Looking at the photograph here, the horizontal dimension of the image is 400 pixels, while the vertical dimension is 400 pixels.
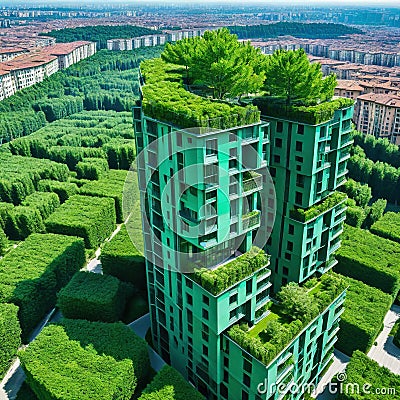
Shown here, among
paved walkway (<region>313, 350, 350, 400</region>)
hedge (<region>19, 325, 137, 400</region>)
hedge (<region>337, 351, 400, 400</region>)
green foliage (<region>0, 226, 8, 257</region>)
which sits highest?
hedge (<region>19, 325, 137, 400</region>)

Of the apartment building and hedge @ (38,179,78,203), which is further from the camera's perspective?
the apartment building

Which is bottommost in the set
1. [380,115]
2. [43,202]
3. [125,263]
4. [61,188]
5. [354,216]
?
[354,216]

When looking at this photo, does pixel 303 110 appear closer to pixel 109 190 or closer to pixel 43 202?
pixel 109 190

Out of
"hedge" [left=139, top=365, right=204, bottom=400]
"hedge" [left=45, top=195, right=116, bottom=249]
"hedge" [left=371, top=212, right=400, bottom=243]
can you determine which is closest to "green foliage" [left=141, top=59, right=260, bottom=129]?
"hedge" [left=139, top=365, right=204, bottom=400]

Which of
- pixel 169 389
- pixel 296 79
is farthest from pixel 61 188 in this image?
pixel 296 79

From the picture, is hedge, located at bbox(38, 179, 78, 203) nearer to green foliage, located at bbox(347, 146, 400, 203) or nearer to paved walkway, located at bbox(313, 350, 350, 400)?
paved walkway, located at bbox(313, 350, 350, 400)

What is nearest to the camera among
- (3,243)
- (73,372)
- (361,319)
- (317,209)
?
(73,372)
